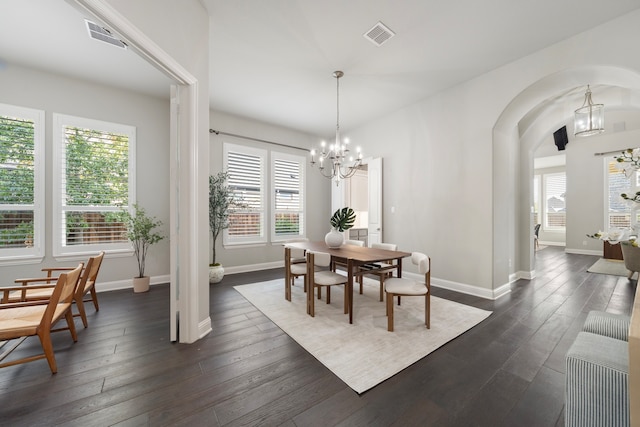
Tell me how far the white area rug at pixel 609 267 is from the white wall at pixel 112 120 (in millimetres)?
8304

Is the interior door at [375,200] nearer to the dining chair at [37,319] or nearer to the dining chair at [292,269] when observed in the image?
the dining chair at [292,269]

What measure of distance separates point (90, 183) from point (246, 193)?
94.4 inches

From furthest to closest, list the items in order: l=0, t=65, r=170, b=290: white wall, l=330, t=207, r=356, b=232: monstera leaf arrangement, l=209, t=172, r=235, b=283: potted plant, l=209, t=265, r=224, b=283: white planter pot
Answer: l=209, t=172, r=235, b=283: potted plant < l=209, t=265, r=224, b=283: white planter pot < l=330, t=207, r=356, b=232: monstera leaf arrangement < l=0, t=65, r=170, b=290: white wall

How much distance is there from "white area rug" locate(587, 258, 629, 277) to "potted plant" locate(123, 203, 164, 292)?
26.8 feet

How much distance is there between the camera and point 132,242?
155 inches

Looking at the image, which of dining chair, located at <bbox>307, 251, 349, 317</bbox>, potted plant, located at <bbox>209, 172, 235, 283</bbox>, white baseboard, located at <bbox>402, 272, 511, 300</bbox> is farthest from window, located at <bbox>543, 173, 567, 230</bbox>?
potted plant, located at <bbox>209, 172, 235, 283</bbox>

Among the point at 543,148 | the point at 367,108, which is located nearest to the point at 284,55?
the point at 367,108

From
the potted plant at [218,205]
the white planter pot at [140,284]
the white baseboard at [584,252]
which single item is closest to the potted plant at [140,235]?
the white planter pot at [140,284]

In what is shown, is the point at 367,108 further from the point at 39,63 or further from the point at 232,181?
the point at 39,63

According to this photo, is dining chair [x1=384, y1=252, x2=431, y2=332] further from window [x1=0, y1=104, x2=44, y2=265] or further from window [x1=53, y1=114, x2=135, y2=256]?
window [x1=0, y1=104, x2=44, y2=265]

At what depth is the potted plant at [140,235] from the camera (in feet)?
12.0

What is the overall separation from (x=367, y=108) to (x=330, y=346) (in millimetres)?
4067

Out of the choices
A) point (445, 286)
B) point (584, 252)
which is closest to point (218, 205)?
point (445, 286)

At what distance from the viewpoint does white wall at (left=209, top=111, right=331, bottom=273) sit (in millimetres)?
4730
